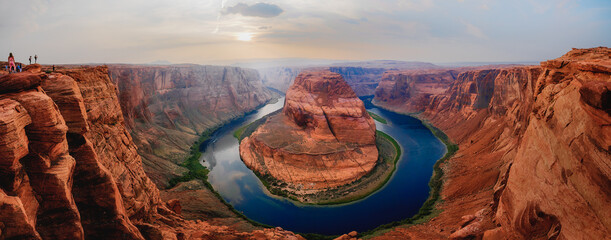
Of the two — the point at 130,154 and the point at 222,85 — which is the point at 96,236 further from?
the point at 222,85

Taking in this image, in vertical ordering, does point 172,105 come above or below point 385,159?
above

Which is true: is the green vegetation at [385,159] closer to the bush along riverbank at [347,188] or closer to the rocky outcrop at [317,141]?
the bush along riverbank at [347,188]

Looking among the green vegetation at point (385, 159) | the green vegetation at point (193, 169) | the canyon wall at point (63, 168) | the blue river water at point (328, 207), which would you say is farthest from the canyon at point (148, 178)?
the green vegetation at point (193, 169)

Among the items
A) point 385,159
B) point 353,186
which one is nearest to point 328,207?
point 353,186

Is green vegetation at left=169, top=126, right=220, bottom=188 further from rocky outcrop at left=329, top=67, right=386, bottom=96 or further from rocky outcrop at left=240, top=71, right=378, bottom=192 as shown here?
rocky outcrop at left=329, top=67, right=386, bottom=96

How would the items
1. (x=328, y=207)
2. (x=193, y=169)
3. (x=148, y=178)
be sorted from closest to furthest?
1. (x=148, y=178)
2. (x=328, y=207)
3. (x=193, y=169)

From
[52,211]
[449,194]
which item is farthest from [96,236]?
[449,194]

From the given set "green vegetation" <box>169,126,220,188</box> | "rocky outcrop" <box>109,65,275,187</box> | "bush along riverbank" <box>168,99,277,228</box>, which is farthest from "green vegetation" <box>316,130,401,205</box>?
"rocky outcrop" <box>109,65,275,187</box>

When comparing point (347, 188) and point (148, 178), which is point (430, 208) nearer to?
point (347, 188)
